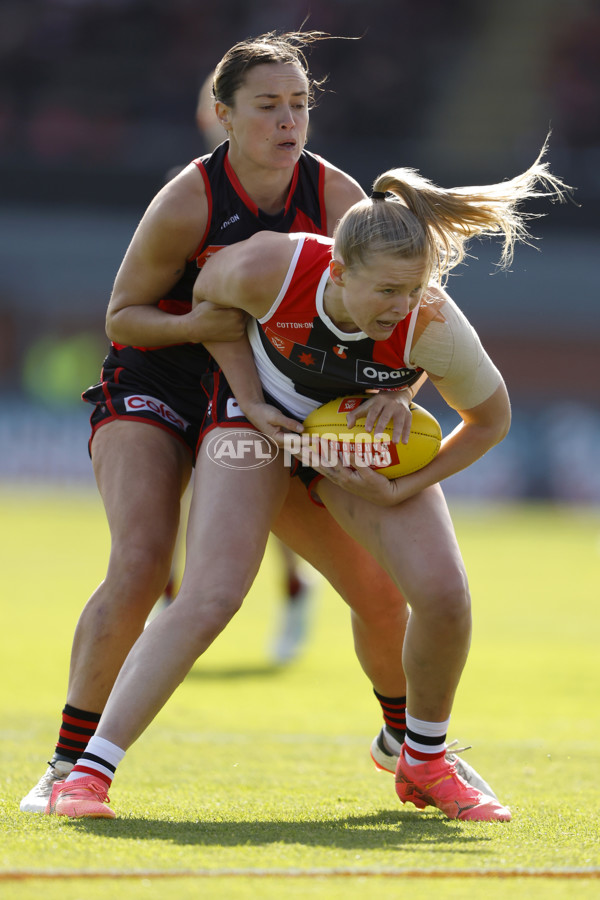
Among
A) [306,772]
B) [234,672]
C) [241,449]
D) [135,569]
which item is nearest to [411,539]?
[241,449]

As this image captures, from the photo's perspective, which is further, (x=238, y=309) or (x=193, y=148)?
(x=193, y=148)

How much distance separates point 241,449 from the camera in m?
3.65

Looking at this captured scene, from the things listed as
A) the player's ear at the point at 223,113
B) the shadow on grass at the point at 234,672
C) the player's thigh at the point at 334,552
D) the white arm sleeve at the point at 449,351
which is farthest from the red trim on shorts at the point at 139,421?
the shadow on grass at the point at 234,672

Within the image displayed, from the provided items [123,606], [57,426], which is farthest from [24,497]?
[123,606]

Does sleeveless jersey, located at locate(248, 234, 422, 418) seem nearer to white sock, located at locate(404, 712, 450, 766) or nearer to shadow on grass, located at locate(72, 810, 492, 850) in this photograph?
white sock, located at locate(404, 712, 450, 766)

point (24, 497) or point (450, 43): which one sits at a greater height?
point (450, 43)

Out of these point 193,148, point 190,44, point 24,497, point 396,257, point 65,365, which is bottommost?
point 24,497

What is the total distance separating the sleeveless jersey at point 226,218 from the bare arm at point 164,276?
0.15 ft

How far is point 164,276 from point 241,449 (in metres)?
0.65

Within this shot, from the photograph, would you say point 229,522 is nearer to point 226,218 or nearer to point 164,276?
point 164,276

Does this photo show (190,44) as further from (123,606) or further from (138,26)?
(123,606)

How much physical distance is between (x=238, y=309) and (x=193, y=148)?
17848mm

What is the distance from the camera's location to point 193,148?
20844 mm

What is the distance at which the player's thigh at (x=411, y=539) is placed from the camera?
3.43 m
